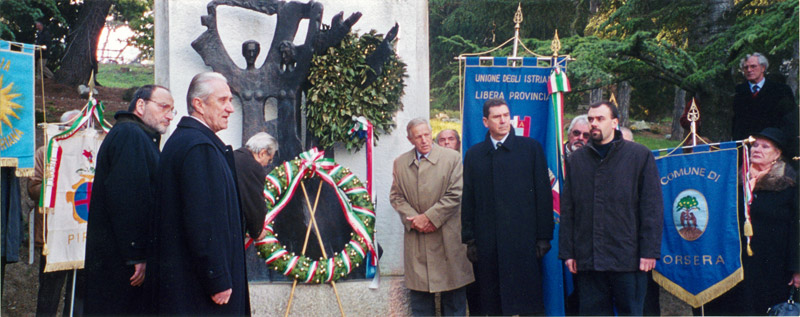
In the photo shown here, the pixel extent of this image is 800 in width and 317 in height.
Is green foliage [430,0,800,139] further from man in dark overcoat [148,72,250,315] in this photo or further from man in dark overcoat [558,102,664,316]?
man in dark overcoat [148,72,250,315]

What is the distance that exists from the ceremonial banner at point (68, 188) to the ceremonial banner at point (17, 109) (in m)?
0.24

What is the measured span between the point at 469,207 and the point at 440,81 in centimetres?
1215

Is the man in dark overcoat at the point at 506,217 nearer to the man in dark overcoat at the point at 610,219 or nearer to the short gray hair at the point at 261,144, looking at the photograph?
the man in dark overcoat at the point at 610,219

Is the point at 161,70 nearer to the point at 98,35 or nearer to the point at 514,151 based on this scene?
the point at 514,151

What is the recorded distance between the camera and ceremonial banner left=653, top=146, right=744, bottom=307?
5.95 meters

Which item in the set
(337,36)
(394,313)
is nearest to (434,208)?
(394,313)

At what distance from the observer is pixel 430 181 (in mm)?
6469

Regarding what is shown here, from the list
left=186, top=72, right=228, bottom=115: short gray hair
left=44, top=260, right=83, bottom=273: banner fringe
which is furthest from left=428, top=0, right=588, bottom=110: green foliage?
left=186, top=72, right=228, bottom=115: short gray hair

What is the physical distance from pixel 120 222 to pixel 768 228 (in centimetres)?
478

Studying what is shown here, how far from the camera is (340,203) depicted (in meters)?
7.03

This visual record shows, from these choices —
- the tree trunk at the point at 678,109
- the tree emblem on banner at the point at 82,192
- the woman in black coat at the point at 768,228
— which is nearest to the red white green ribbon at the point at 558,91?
the woman in black coat at the point at 768,228

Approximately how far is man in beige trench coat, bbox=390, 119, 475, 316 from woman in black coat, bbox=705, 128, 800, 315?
2.23 m

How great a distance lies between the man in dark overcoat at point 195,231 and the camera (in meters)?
3.58

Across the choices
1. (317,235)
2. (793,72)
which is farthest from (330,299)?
(793,72)
